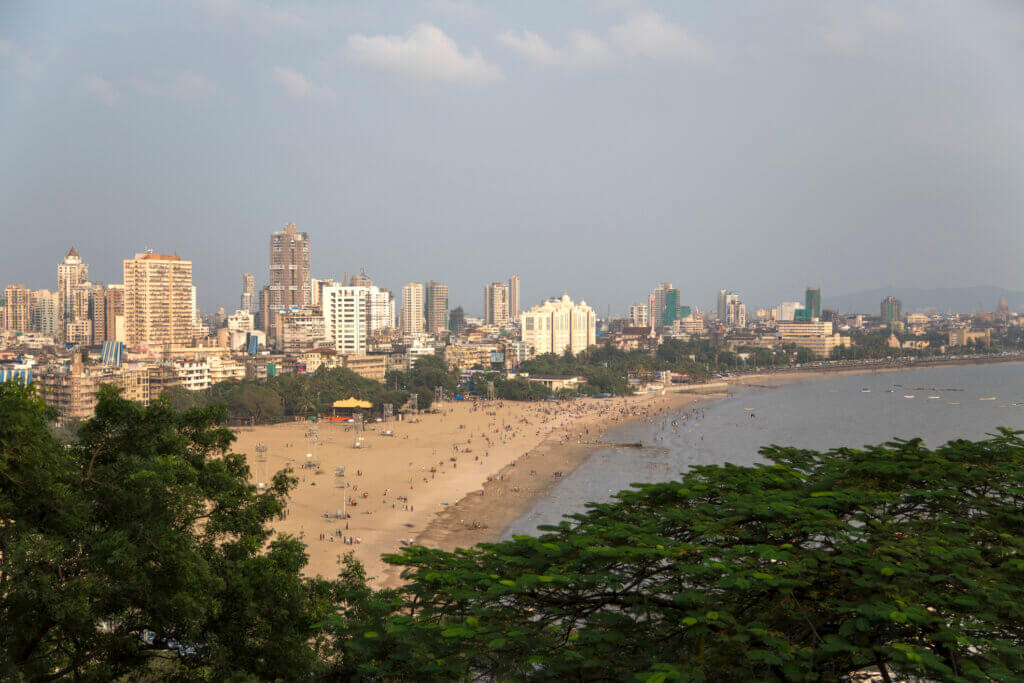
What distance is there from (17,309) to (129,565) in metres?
109

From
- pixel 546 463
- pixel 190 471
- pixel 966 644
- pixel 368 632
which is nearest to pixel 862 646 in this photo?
pixel 966 644

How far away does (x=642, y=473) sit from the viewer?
32750 millimetres

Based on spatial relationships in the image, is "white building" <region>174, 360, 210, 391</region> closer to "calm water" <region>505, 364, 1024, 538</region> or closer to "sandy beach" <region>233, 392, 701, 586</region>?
"sandy beach" <region>233, 392, 701, 586</region>

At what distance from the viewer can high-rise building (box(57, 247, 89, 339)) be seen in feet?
313

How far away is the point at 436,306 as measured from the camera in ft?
499

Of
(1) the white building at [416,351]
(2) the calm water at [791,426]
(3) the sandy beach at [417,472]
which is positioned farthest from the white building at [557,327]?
(3) the sandy beach at [417,472]

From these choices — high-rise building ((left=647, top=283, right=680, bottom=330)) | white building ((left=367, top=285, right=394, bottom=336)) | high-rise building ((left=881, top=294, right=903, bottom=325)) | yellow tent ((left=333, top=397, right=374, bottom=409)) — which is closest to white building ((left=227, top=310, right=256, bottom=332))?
white building ((left=367, top=285, right=394, bottom=336))

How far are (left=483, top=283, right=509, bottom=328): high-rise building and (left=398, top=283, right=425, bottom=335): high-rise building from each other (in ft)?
92.4

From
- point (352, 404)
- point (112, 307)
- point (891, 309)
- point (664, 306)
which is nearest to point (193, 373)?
point (352, 404)

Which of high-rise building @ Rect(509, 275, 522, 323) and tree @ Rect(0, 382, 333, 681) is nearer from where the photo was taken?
tree @ Rect(0, 382, 333, 681)

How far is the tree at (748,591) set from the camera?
194 inches

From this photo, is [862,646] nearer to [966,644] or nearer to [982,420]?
[966,644]

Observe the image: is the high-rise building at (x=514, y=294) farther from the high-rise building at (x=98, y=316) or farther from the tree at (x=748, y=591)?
the tree at (x=748, y=591)

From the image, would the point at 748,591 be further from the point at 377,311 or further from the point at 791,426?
the point at 377,311
